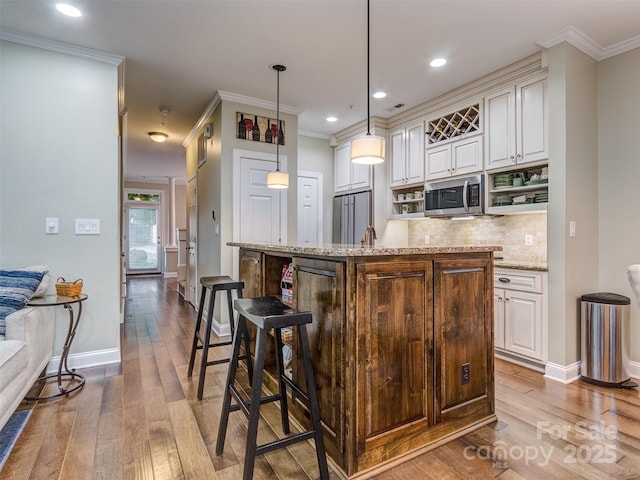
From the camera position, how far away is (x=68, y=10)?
2453 millimetres

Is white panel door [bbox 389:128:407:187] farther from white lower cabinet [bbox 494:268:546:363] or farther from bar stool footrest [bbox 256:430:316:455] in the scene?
bar stool footrest [bbox 256:430:316:455]

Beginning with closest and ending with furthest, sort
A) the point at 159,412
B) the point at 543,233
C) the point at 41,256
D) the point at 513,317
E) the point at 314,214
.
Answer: the point at 159,412 < the point at 41,256 < the point at 513,317 < the point at 543,233 < the point at 314,214

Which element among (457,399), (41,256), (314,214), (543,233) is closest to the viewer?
(457,399)

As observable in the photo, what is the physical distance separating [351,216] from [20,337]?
3.90 meters

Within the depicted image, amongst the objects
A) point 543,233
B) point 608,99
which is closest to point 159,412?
point 543,233

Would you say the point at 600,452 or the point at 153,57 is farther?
the point at 153,57

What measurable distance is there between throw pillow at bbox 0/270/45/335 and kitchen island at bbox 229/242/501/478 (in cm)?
176

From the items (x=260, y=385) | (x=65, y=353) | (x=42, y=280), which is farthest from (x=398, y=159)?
(x=65, y=353)

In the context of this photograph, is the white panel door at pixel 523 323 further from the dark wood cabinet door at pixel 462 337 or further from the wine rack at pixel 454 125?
the wine rack at pixel 454 125

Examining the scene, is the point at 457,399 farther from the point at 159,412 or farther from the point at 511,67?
the point at 511,67

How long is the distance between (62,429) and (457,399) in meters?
2.31

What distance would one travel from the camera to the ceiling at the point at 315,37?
2449 mm

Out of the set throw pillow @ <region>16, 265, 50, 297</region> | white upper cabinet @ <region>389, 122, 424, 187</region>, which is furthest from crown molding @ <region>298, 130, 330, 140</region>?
throw pillow @ <region>16, 265, 50, 297</region>

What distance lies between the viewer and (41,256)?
9.27 ft
